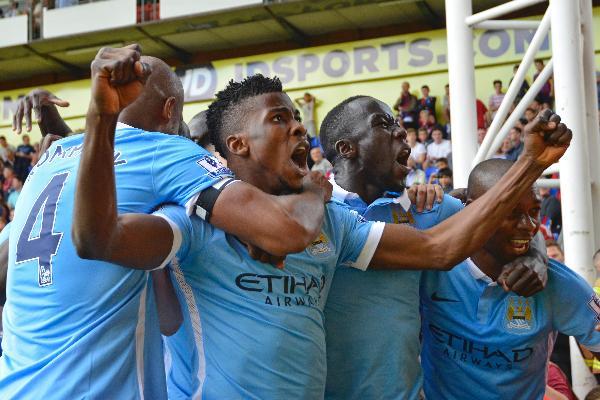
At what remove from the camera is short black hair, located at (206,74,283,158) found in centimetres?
260

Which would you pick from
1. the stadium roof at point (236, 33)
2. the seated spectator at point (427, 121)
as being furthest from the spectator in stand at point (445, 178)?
the stadium roof at point (236, 33)

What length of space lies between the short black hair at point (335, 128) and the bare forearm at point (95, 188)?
4.94 ft

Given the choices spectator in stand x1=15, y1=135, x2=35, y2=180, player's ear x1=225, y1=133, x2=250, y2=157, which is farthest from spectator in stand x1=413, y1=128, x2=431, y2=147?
player's ear x1=225, y1=133, x2=250, y2=157

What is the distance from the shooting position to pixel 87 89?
2111 cm

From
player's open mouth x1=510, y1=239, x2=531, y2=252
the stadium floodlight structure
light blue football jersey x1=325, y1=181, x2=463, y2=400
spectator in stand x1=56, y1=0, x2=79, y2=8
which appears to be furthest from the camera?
spectator in stand x1=56, y1=0, x2=79, y2=8

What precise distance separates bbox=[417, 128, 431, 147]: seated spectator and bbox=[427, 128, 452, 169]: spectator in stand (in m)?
0.18

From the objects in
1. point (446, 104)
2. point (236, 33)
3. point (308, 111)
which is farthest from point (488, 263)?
point (236, 33)

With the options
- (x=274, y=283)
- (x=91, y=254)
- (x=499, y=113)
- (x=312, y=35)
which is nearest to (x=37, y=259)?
(x=91, y=254)

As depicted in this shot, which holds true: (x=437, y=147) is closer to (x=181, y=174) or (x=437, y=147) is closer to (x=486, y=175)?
(x=486, y=175)

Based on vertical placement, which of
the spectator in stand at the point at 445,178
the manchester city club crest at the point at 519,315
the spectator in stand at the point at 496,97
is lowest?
the manchester city club crest at the point at 519,315

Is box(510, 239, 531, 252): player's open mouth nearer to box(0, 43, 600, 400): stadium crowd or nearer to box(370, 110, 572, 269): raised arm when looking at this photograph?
box(0, 43, 600, 400): stadium crowd

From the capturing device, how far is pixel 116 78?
186 centimetres

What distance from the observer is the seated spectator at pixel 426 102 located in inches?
635

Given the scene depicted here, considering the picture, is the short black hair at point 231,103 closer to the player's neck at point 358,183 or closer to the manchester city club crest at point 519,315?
the player's neck at point 358,183
